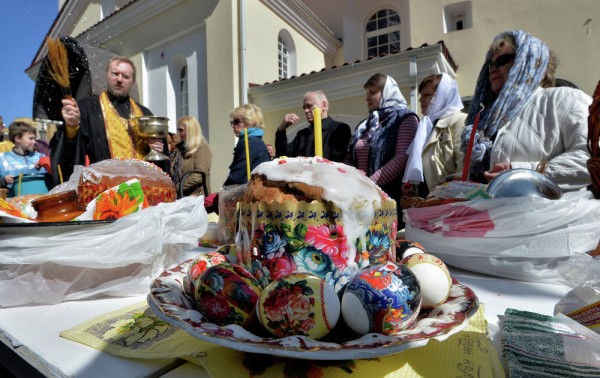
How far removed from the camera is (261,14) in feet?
21.0

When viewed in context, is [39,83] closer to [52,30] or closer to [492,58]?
[492,58]

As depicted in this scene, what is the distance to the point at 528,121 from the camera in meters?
1.30

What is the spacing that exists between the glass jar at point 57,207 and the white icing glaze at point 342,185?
0.67 m

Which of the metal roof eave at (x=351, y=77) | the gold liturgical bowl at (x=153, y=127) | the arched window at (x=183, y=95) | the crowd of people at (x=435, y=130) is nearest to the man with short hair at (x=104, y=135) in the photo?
the crowd of people at (x=435, y=130)

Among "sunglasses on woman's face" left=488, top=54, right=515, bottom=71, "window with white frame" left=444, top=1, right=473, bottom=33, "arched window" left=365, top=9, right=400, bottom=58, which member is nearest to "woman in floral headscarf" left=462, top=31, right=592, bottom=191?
"sunglasses on woman's face" left=488, top=54, right=515, bottom=71

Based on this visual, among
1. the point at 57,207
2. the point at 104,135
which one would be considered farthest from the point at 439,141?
the point at 104,135

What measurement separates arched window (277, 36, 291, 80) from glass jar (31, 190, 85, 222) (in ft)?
21.8

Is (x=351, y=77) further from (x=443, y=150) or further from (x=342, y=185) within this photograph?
(x=342, y=185)

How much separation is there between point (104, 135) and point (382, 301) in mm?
1882

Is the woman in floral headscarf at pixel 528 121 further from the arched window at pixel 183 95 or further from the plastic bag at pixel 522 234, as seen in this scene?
the arched window at pixel 183 95

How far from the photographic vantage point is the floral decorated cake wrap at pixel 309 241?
0.54 meters

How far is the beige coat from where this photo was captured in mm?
1704

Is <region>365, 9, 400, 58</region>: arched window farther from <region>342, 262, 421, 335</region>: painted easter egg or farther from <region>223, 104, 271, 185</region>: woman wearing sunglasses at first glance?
<region>342, 262, 421, 335</region>: painted easter egg

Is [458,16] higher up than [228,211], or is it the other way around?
[458,16]
